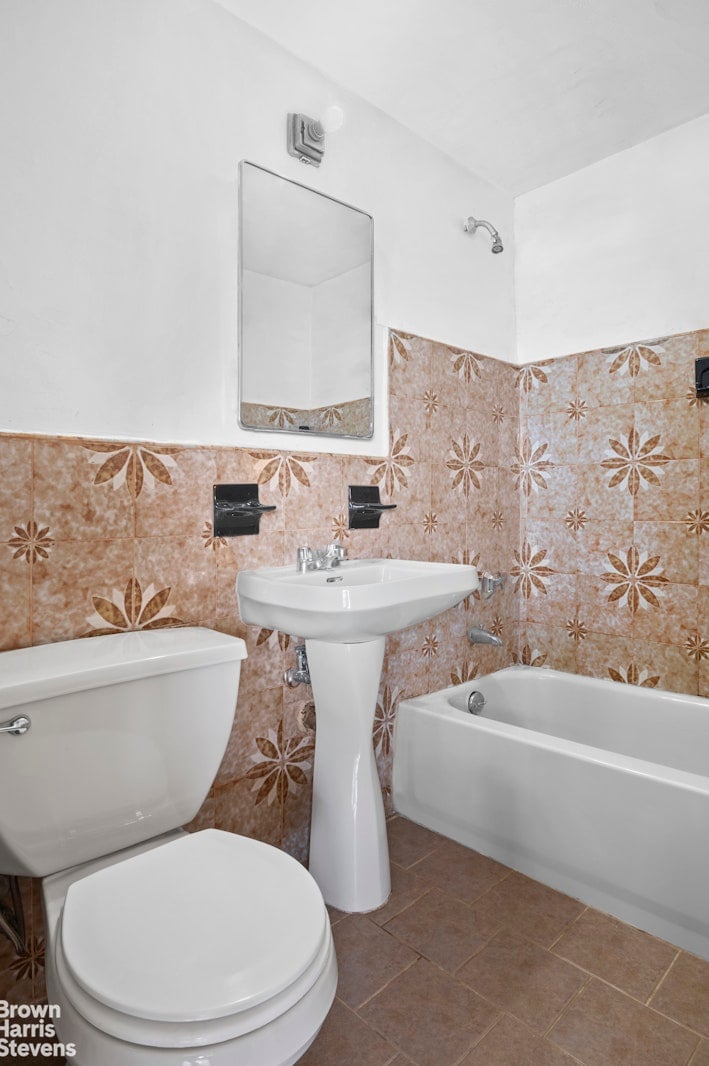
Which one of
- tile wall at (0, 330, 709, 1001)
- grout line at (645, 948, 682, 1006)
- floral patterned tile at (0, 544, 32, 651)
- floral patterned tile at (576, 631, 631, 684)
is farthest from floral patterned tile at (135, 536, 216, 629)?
floral patterned tile at (576, 631, 631, 684)

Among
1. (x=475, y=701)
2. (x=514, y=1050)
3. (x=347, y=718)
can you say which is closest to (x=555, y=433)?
(x=475, y=701)

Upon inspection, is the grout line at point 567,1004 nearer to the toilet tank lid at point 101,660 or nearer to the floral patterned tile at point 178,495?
the toilet tank lid at point 101,660

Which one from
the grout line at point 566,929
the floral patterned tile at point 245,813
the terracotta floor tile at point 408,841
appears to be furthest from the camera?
the terracotta floor tile at point 408,841

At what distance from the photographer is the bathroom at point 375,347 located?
1289 millimetres

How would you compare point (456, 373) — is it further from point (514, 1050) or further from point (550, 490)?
point (514, 1050)

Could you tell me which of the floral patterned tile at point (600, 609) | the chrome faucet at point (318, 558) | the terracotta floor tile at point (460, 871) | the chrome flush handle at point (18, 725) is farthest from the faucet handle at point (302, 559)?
the floral patterned tile at point (600, 609)

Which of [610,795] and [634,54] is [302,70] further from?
[610,795]

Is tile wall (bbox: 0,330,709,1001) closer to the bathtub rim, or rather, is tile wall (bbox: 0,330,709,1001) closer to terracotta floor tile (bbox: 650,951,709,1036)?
the bathtub rim

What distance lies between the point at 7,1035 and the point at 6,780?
2.07 feet

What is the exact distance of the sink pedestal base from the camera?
1548 mm

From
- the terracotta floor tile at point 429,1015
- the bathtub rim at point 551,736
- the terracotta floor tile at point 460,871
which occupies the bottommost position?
the terracotta floor tile at point 429,1015

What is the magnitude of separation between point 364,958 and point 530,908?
47 cm

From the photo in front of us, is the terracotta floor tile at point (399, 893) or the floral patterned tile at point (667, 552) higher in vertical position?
the floral patterned tile at point (667, 552)

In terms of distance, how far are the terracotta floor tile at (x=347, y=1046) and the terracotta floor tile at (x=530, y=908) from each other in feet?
1.51
